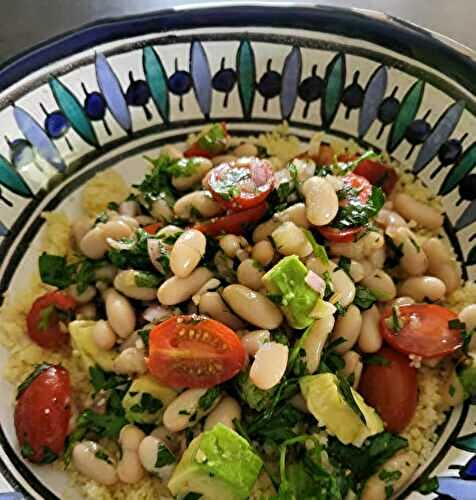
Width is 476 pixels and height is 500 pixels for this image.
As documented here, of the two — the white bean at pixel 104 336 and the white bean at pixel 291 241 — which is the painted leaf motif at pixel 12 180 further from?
the white bean at pixel 291 241

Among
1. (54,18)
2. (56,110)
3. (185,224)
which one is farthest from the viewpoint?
(54,18)

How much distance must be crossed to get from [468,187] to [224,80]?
0.61 meters

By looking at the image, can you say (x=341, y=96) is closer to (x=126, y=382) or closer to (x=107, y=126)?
(x=107, y=126)

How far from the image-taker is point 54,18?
2404mm

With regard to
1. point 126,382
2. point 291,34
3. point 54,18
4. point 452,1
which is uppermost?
point 452,1

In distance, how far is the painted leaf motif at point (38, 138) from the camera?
1.73 meters

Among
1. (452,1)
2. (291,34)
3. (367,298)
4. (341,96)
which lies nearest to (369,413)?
(367,298)

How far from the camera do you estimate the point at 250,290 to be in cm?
142

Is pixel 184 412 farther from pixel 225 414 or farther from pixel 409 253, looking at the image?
pixel 409 253

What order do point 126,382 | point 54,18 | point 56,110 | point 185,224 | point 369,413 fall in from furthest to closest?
point 54,18, point 56,110, point 185,224, point 126,382, point 369,413

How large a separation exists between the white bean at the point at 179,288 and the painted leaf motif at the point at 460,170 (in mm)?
582

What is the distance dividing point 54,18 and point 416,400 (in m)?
1.60

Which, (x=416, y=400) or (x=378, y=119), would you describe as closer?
(x=416, y=400)

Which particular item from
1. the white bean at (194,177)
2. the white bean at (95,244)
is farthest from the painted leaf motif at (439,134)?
the white bean at (95,244)
